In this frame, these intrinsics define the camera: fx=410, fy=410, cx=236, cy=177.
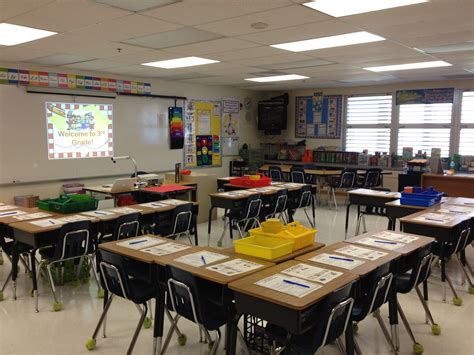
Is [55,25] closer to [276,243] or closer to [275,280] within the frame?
[276,243]

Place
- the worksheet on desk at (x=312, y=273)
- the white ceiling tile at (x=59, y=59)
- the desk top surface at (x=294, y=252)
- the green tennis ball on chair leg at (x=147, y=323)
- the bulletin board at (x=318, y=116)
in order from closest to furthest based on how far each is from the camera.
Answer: the worksheet on desk at (x=312, y=273), the desk top surface at (x=294, y=252), the green tennis ball on chair leg at (x=147, y=323), the white ceiling tile at (x=59, y=59), the bulletin board at (x=318, y=116)

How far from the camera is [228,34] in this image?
4531 mm

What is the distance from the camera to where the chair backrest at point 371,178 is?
8789mm

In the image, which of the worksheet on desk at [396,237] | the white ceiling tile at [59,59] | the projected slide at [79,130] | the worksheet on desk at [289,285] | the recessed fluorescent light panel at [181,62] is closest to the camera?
the worksheet on desk at [289,285]

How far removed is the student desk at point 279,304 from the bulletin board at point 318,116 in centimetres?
862

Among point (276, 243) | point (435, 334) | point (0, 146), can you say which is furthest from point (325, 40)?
point (0, 146)

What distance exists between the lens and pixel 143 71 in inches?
299

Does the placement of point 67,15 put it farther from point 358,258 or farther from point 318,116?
point 318,116

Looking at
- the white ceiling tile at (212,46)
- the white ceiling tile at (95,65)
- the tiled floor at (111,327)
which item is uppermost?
the white ceiling tile at (95,65)

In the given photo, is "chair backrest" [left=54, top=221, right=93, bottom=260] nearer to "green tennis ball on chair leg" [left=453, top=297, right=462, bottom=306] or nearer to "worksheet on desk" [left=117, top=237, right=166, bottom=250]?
"worksheet on desk" [left=117, top=237, right=166, bottom=250]

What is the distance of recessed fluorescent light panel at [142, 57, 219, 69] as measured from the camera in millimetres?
6285

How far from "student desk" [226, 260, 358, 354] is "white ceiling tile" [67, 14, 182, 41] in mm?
2729

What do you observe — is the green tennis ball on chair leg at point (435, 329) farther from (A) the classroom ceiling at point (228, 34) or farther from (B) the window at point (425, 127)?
(B) the window at point (425, 127)

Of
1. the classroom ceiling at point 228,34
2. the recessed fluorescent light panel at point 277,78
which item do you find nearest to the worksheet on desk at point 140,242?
the classroom ceiling at point 228,34
